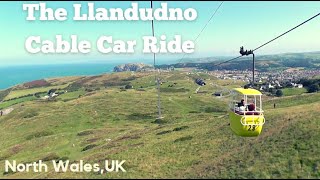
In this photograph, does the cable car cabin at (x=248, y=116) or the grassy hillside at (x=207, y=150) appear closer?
the cable car cabin at (x=248, y=116)

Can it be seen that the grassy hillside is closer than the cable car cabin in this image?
No

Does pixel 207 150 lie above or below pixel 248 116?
below

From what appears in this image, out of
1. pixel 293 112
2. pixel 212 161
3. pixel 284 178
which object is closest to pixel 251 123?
pixel 284 178

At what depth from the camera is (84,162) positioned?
53719 mm

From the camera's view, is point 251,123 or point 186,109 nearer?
point 251,123

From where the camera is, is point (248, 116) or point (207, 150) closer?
point (248, 116)

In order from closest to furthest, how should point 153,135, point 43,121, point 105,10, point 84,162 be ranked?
point 105,10
point 84,162
point 153,135
point 43,121

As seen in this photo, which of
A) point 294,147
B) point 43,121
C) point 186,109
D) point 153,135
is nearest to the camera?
point 294,147

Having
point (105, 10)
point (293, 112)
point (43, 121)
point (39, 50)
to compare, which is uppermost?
point (105, 10)

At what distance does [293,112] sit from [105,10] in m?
36.4

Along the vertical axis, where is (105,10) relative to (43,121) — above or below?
above

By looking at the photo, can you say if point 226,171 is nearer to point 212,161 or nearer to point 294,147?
point 212,161

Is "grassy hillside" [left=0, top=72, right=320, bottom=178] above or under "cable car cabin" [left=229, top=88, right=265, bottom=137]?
under

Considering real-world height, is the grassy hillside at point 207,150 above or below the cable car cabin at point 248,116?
below
